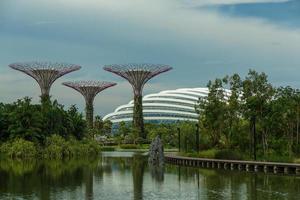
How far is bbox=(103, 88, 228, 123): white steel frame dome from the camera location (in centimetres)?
17238

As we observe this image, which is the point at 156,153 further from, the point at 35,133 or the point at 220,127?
the point at 35,133

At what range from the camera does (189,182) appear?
37.3 meters

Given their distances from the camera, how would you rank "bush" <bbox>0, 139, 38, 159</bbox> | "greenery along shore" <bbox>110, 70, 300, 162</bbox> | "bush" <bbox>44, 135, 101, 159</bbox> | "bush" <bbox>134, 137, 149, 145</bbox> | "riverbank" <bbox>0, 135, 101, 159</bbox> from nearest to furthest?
"greenery along shore" <bbox>110, 70, 300, 162</bbox>, "bush" <bbox>0, 139, 38, 159</bbox>, "riverbank" <bbox>0, 135, 101, 159</bbox>, "bush" <bbox>44, 135, 101, 159</bbox>, "bush" <bbox>134, 137, 149, 145</bbox>

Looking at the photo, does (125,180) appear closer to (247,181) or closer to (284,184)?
(247,181)

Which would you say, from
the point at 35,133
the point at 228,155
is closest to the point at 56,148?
the point at 35,133

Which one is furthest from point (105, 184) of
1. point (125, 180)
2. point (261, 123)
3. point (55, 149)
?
point (55, 149)

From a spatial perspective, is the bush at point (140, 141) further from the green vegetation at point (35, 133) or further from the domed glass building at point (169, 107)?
the domed glass building at point (169, 107)

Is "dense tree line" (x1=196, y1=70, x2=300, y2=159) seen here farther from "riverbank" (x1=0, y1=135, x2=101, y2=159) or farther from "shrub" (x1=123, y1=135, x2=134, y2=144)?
"shrub" (x1=123, y1=135, x2=134, y2=144)

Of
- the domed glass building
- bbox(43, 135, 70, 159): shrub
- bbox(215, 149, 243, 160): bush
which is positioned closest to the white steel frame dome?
the domed glass building

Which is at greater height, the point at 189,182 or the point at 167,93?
the point at 167,93

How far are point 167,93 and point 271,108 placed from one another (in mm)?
126177

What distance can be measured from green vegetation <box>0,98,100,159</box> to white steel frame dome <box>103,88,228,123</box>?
89.7 metres

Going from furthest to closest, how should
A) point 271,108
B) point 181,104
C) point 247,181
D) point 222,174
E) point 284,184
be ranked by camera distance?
point 181,104
point 271,108
point 222,174
point 247,181
point 284,184

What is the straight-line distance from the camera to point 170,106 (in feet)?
573
